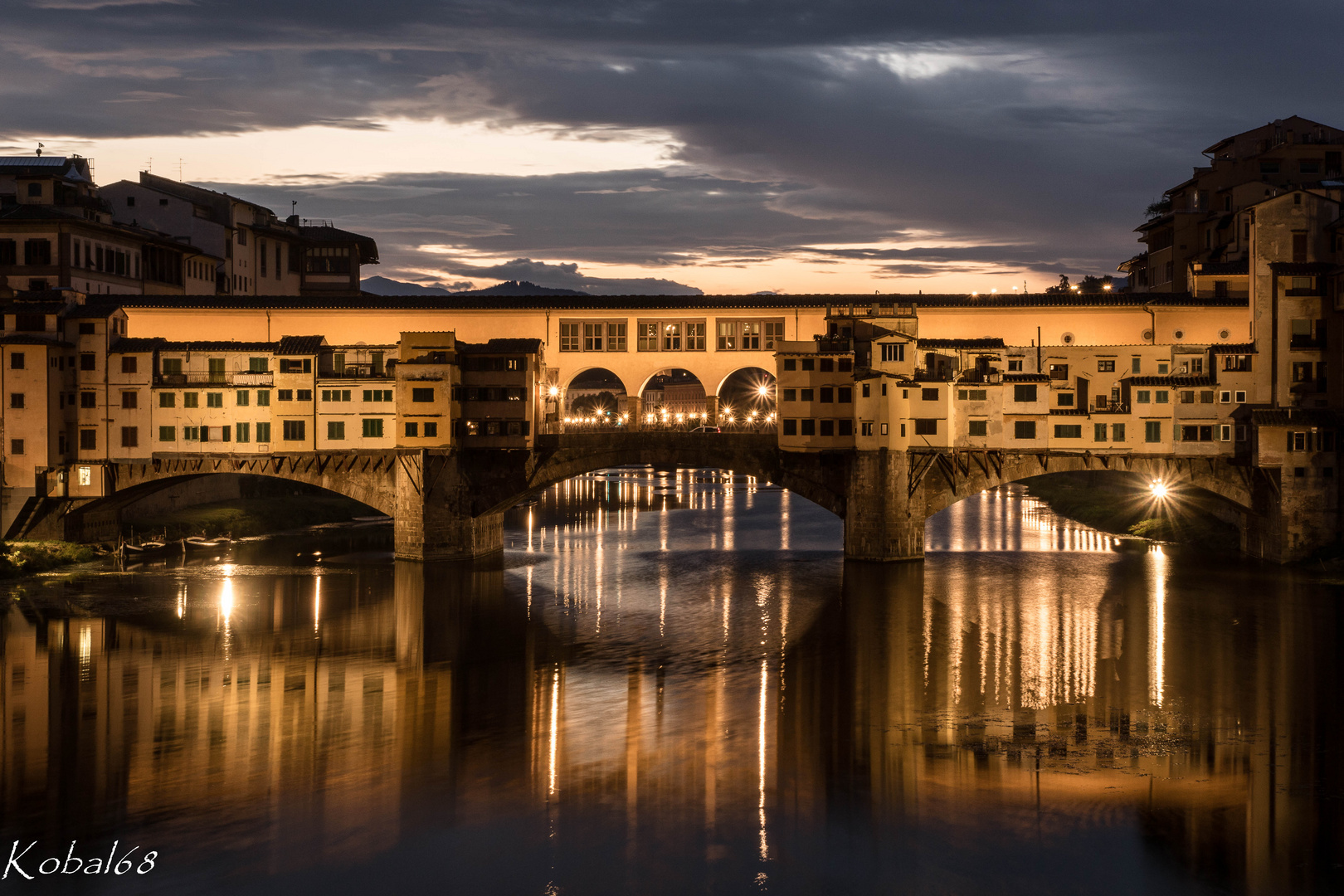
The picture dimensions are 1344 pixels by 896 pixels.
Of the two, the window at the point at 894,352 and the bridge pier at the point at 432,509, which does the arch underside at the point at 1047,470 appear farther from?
the bridge pier at the point at 432,509

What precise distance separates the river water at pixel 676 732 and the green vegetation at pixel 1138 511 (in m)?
8.95

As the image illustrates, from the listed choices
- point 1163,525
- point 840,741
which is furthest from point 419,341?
point 1163,525

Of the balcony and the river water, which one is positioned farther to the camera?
the balcony

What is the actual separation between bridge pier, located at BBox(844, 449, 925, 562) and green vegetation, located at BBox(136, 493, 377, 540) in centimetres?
3915

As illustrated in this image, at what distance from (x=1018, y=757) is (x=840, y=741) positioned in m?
4.99

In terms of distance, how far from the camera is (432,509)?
6231 centimetres

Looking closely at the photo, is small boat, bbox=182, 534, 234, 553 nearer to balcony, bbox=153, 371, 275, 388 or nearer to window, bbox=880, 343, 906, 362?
balcony, bbox=153, 371, 275, 388

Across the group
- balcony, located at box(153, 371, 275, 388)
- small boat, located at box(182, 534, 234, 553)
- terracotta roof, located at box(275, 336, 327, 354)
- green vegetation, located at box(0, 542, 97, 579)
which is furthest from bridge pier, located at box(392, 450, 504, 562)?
green vegetation, located at box(0, 542, 97, 579)

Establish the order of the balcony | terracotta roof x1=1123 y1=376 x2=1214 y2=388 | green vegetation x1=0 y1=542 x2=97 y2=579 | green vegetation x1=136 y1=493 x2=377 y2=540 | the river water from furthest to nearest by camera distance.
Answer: green vegetation x1=136 y1=493 x2=377 y2=540 < the balcony < terracotta roof x1=1123 y1=376 x2=1214 y2=388 < green vegetation x1=0 y1=542 x2=97 y2=579 < the river water

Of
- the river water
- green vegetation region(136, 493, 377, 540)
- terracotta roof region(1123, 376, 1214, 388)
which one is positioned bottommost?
the river water

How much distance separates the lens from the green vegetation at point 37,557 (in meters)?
57.3

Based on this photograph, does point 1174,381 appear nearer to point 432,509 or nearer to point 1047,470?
point 1047,470

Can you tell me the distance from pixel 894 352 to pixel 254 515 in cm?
4345

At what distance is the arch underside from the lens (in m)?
60.9
